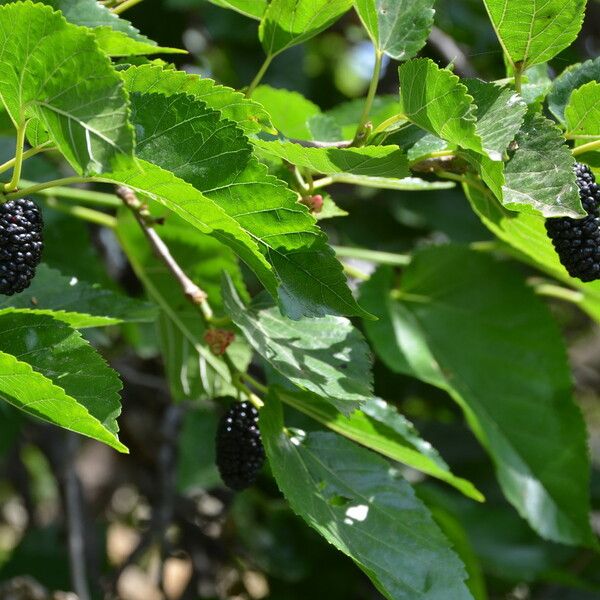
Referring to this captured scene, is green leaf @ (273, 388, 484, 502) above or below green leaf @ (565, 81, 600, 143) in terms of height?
below

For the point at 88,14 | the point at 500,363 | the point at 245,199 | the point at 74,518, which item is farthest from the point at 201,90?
the point at 74,518

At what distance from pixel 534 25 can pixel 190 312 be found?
1.62ft

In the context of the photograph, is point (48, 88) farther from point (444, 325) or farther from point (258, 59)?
point (258, 59)

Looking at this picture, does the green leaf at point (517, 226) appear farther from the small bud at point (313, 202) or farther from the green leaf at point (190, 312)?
the green leaf at point (190, 312)

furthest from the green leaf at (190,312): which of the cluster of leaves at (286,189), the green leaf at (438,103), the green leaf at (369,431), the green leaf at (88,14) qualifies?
the green leaf at (438,103)

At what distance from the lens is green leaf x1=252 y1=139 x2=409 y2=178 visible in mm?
742

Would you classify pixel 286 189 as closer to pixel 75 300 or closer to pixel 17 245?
pixel 17 245

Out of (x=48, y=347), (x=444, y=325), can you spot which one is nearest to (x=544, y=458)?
(x=444, y=325)

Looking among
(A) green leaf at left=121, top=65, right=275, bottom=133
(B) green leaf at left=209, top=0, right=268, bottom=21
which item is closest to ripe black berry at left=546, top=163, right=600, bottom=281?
(A) green leaf at left=121, top=65, right=275, bottom=133

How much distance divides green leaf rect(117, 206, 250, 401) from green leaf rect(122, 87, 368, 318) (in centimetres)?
26

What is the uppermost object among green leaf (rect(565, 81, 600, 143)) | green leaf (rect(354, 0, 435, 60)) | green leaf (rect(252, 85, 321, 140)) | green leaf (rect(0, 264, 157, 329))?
green leaf (rect(354, 0, 435, 60))

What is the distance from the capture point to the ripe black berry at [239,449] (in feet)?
2.89

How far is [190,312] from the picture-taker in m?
1.08

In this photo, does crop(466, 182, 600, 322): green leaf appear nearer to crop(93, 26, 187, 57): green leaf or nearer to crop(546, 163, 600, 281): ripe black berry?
crop(546, 163, 600, 281): ripe black berry
